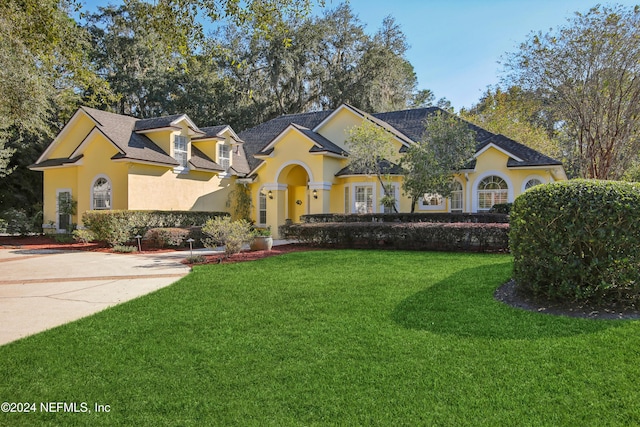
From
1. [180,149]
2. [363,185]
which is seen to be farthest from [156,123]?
[363,185]

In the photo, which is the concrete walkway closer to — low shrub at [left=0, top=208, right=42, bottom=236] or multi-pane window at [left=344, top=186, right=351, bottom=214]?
low shrub at [left=0, top=208, right=42, bottom=236]

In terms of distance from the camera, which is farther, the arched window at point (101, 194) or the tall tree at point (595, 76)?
the arched window at point (101, 194)

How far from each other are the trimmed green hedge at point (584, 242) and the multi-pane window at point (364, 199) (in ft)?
46.2

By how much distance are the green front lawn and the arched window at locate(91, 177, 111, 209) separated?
47.9 ft

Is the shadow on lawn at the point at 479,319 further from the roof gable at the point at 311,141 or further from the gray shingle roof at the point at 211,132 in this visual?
the gray shingle roof at the point at 211,132

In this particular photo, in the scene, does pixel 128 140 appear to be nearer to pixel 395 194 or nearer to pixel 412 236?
pixel 395 194

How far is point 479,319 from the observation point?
5.78 m

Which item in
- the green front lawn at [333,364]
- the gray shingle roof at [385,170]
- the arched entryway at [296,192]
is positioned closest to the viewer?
the green front lawn at [333,364]

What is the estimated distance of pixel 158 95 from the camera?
34688 millimetres

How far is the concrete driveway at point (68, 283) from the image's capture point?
6.64m

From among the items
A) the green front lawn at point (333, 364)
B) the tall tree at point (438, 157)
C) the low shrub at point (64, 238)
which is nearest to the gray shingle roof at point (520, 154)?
the tall tree at point (438, 157)

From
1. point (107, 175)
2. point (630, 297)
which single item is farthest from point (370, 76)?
point (630, 297)

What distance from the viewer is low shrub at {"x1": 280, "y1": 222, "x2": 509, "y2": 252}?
43.2ft

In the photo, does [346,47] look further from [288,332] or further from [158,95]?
[288,332]
